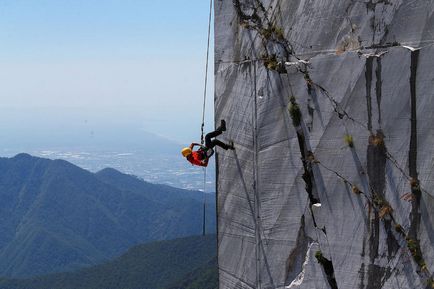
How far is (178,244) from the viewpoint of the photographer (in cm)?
14050

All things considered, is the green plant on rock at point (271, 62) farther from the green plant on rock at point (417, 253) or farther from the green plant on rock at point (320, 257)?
the green plant on rock at point (417, 253)

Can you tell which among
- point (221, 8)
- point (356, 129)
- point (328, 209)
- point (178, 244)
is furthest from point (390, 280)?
point (178, 244)

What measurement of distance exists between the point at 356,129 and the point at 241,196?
1.48 meters

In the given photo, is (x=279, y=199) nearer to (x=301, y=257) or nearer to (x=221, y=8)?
(x=301, y=257)

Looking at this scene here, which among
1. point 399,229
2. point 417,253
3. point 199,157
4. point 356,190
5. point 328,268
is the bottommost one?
point 328,268

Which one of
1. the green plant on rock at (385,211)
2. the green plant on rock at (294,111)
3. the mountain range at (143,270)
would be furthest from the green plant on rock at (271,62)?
the mountain range at (143,270)

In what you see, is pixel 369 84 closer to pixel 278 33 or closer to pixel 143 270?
pixel 278 33

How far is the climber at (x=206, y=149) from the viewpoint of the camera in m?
6.33

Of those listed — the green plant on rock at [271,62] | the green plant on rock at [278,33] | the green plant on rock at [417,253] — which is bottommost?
the green plant on rock at [417,253]

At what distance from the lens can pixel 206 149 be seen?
6.40 m

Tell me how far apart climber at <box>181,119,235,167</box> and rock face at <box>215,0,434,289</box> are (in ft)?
0.34

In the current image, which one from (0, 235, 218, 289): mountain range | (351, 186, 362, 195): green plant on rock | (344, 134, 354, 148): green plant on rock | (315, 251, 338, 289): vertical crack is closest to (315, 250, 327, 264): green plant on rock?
(315, 251, 338, 289): vertical crack

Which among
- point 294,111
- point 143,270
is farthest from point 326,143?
point 143,270

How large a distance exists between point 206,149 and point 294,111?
1.13 meters
